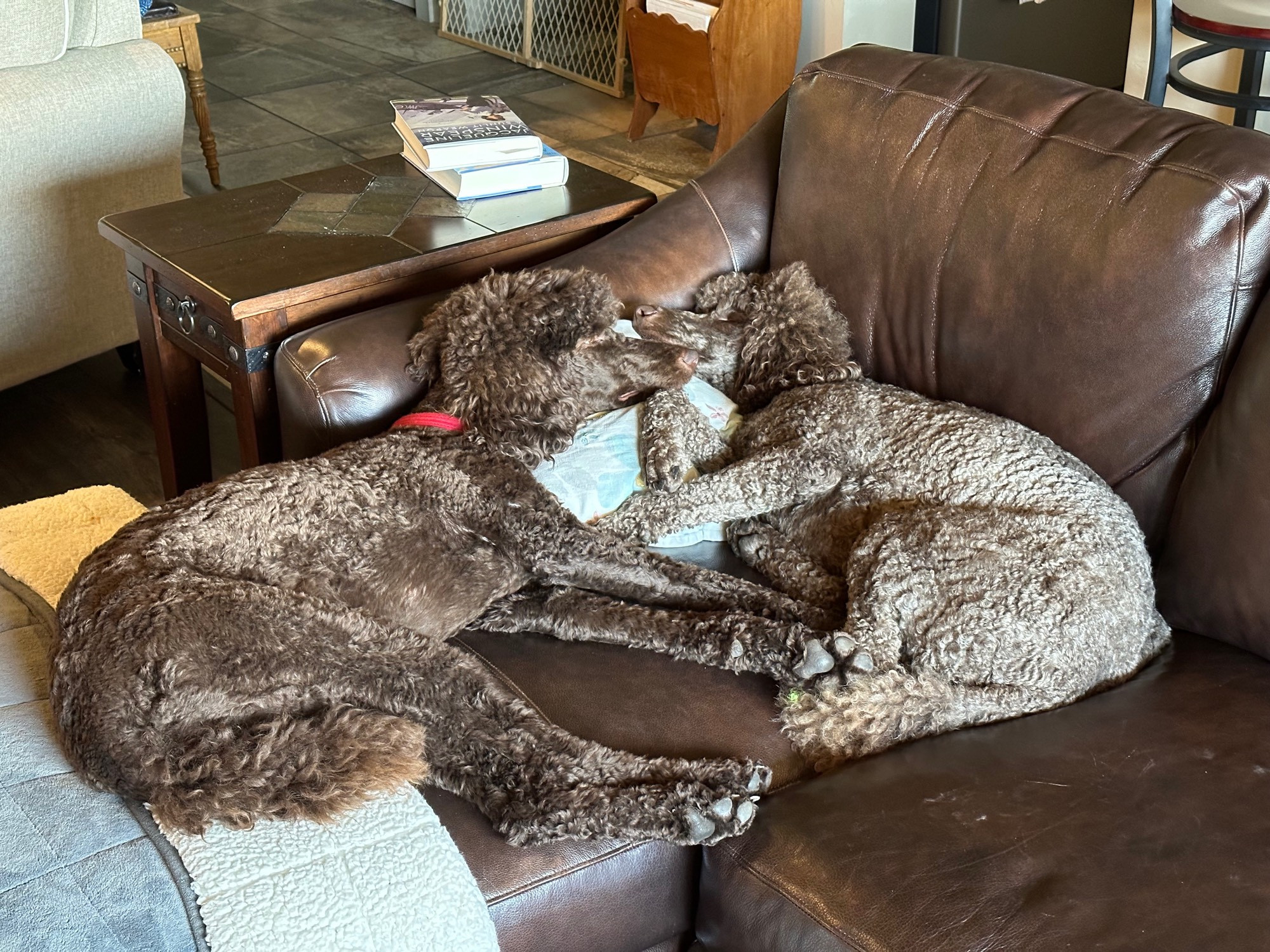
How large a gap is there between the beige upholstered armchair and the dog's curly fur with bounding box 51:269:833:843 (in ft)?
5.51

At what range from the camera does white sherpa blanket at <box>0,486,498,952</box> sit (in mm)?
1343

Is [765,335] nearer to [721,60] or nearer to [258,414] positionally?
[258,414]

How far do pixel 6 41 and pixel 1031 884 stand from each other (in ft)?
10.0

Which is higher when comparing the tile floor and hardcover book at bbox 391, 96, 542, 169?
hardcover book at bbox 391, 96, 542, 169

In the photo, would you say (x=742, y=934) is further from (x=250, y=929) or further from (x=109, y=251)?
(x=109, y=251)

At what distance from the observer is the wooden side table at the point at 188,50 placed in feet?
14.5

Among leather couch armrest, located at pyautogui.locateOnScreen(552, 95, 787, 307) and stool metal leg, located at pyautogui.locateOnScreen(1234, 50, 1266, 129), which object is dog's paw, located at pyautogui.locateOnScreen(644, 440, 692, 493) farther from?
stool metal leg, located at pyautogui.locateOnScreen(1234, 50, 1266, 129)

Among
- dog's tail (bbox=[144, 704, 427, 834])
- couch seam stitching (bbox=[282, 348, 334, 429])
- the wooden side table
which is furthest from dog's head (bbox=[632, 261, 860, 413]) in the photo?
the wooden side table

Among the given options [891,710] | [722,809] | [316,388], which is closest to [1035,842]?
[891,710]

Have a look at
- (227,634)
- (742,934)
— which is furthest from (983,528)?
(227,634)

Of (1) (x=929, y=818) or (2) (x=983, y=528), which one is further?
(2) (x=983, y=528)

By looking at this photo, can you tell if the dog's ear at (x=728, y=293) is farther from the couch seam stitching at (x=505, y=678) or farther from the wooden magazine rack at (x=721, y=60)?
the wooden magazine rack at (x=721, y=60)

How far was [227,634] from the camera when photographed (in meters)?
1.47

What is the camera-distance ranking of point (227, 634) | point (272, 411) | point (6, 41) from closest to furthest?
point (227, 634), point (272, 411), point (6, 41)
